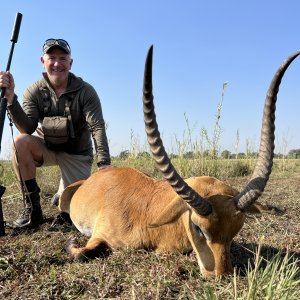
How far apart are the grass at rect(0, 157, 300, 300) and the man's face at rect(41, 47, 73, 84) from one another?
243 centimetres

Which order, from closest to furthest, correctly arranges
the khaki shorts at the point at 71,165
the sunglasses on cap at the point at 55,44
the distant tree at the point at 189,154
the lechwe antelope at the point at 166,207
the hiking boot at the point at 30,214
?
the lechwe antelope at the point at 166,207 < the hiking boot at the point at 30,214 < the sunglasses on cap at the point at 55,44 < the khaki shorts at the point at 71,165 < the distant tree at the point at 189,154

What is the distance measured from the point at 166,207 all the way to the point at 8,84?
2816 millimetres

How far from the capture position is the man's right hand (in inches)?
204

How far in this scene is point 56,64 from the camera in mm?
6449

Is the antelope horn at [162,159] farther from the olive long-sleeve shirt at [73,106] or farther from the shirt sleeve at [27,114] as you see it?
the shirt sleeve at [27,114]

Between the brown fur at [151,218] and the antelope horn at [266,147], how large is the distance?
13 cm

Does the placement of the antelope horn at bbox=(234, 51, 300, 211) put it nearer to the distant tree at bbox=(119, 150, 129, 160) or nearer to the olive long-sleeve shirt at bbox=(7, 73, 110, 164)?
the olive long-sleeve shirt at bbox=(7, 73, 110, 164)

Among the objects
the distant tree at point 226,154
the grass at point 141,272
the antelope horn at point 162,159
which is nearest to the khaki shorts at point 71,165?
the grass at point 141,272

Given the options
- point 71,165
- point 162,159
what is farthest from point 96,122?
point 162,159

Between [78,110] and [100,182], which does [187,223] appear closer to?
[100,182]

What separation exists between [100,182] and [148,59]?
2576mm

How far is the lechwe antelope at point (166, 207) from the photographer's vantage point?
334 centimetres

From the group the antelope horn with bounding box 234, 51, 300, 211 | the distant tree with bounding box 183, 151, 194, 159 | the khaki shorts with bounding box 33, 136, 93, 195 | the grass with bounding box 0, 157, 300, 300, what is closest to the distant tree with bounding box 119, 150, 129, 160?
the distant tree with bounding box 183, 151, 194, 159

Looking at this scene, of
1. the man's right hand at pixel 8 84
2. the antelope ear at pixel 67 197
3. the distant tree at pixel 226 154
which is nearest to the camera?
the man's right hand at pixel 8 84
